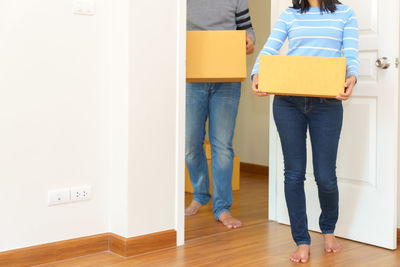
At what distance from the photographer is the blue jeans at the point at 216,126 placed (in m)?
3.02

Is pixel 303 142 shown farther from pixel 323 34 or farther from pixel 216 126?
pixel 216 126

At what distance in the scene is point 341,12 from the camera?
92.0 inches

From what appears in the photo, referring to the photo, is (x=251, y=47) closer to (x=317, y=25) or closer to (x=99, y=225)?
(x=317, y=25)

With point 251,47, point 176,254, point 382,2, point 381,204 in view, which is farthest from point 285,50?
point 176,254

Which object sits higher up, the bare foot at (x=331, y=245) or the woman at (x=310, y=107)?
the woman at (x=310, y=107)

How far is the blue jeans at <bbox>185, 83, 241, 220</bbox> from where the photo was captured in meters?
3.02

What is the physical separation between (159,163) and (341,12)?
3.46ft

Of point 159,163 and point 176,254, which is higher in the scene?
point 159,163

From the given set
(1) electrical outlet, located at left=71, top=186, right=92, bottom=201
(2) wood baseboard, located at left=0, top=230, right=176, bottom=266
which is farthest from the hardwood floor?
(1) electrical outlet, located at left=71, top=186, right=92, bottom=201

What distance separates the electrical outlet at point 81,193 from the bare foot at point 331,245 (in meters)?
1.12

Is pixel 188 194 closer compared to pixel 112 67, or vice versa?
pixel 112 67

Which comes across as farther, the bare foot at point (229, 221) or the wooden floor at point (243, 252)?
the bare foot at point (229, 221)

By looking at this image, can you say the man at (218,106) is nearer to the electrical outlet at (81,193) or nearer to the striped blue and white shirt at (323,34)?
the striped blue and white shirt at (323,34)

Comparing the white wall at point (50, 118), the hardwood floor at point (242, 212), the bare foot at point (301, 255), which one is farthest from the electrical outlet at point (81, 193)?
the bare foot at point (301, 255)
